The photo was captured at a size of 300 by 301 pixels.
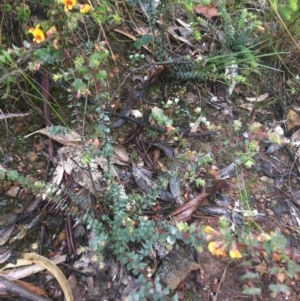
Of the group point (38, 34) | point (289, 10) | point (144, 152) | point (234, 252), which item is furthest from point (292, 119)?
point (38, 34)

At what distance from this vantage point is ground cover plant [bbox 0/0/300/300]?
4.80ft

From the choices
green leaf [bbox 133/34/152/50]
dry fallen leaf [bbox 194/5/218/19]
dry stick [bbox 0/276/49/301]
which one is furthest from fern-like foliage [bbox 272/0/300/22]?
dry stick [bbox 0/276/49/301]

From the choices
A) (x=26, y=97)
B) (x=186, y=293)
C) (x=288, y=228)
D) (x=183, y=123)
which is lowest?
(x=288, y=228)

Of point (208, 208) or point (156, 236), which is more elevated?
point (156, 236)

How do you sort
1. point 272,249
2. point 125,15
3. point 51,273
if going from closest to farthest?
point 272,249 < point 51,273 < point 125,15

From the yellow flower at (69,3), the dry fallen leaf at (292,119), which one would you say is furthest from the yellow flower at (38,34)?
the dry fallen leaf at (292,119)

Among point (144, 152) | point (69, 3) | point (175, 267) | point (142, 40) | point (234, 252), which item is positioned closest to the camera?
point (234, 252)

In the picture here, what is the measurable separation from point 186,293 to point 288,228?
0.66 metres

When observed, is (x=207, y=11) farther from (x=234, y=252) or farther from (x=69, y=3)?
(x=234, y=252)

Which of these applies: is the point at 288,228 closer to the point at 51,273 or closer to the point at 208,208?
the point at 208,208

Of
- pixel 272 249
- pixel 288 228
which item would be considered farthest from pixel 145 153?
pixel 272 249

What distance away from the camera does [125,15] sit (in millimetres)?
2344

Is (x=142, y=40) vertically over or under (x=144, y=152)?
over

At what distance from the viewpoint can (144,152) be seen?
6.56 feet
